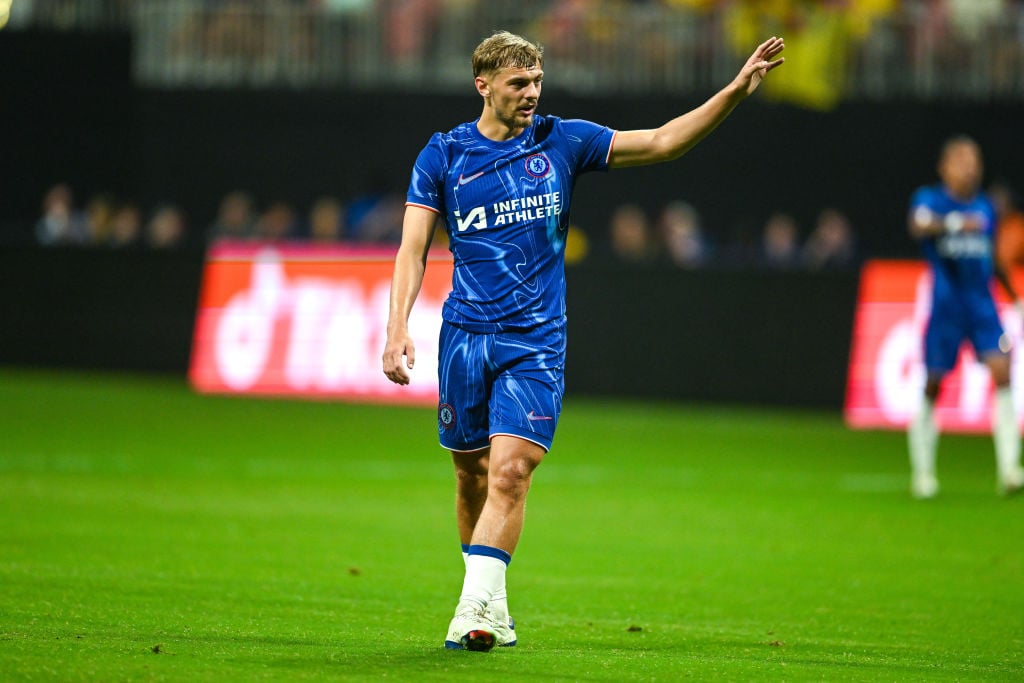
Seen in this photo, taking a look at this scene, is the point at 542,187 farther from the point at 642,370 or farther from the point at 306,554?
the point at 642,370

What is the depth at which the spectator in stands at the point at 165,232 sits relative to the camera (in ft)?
69.2

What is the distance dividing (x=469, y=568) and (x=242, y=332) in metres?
13.7

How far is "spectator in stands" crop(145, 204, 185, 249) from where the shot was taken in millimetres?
21086

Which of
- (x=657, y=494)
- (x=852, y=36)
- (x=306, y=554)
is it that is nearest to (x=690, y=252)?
(x=852, y=36)

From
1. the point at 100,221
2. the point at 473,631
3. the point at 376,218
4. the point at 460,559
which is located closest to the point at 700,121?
the point at 473,631

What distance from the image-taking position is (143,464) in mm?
13578

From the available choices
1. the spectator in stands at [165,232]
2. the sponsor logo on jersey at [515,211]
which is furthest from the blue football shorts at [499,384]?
the spectator in stands at [165,232]

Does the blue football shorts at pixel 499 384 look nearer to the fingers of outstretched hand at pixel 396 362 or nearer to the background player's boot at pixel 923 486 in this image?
the fingers of outstretched hand at pixel 396 362

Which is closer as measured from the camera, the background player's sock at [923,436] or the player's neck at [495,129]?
the player's neck at [495,129]

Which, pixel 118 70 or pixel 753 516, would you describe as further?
pixel 118 70

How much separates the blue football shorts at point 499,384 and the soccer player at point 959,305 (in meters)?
7.02

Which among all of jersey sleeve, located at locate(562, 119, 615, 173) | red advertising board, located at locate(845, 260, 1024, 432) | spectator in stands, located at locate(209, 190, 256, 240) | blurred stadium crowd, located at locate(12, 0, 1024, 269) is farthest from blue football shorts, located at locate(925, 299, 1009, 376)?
spectator in stands, located at locate(209, 190, 256, 240)

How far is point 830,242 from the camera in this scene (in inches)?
912

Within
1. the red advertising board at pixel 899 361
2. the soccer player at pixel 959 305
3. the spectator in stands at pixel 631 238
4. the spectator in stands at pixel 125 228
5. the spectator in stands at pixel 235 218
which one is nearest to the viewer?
the soccer player at pixel 959 305
